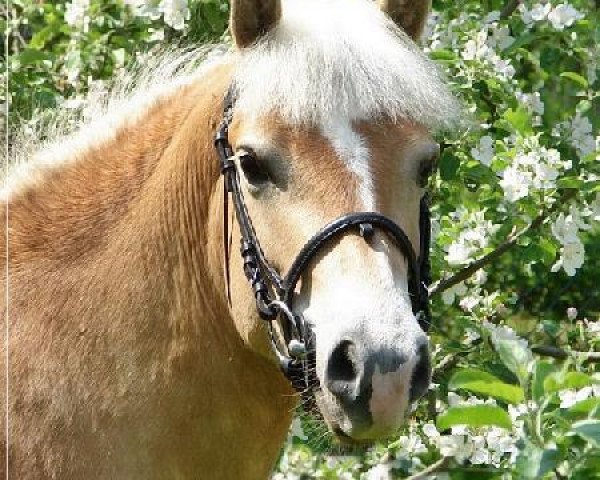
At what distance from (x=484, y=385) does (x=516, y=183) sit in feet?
4.58

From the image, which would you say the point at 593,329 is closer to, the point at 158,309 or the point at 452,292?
the point at 452,292

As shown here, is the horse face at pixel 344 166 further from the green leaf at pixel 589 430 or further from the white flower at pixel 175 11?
the white flower at pixel 175 11

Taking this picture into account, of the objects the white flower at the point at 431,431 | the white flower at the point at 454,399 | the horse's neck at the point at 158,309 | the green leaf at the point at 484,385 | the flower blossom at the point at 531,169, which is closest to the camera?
the green leaf at the point at 484,385

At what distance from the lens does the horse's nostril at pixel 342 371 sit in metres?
2.46

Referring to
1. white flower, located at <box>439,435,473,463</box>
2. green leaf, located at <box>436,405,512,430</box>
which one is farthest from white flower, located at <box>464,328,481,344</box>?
green leaf, located at <box>436,405,512,430</box>

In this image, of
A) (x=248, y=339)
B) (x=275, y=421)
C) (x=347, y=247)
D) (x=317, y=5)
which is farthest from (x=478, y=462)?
(x=317, y=5)

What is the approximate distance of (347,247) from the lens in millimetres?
2588

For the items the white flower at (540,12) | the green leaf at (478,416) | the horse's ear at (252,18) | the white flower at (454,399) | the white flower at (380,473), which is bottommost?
the white flower at (380,473)

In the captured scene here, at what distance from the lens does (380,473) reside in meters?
4.06

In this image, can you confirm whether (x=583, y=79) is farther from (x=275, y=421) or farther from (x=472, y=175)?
(x=275, y=421)

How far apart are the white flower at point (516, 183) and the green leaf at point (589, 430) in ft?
5.15

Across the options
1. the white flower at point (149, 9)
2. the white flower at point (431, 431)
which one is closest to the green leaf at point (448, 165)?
the white flower at point (431, 431)

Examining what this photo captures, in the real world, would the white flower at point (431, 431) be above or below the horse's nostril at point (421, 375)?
below

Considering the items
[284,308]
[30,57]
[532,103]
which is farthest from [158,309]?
[532,103]
